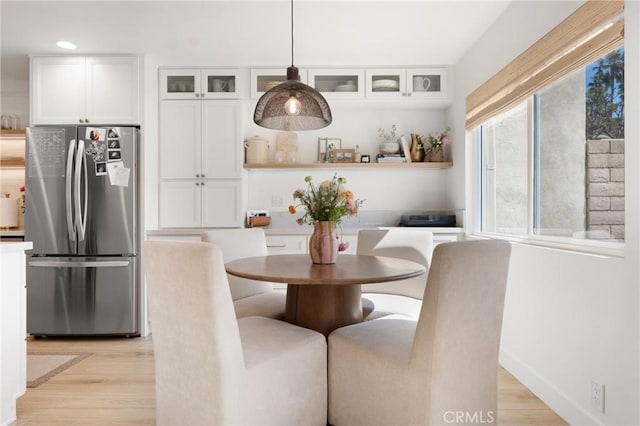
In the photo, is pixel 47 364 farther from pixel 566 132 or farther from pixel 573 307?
pixel 566 132

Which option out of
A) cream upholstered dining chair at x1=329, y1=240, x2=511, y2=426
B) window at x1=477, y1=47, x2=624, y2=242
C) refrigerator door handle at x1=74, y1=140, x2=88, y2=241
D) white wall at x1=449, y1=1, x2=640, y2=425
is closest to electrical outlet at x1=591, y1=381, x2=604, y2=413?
white wall at x1=449, y1=1, x2=640, y2=425

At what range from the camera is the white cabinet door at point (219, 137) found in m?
3.70

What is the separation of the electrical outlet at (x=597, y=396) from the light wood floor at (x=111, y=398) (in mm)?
265

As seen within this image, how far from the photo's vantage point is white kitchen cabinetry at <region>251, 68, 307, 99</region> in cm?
372

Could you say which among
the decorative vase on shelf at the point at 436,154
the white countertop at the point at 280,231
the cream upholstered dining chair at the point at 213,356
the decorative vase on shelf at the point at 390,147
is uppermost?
the decorative vase on shelf at the point at 390,147

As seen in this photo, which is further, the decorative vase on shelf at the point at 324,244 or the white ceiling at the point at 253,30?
the white ceiling at the point at 253,30

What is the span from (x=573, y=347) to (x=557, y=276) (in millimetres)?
352

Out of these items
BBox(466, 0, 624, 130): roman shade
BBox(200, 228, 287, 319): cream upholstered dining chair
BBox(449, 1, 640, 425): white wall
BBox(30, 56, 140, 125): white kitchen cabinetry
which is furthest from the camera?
BBox(30, 56, 140, 125): white kitchen cabinetry

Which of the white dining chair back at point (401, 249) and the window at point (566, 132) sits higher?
the window at point (566, 132)

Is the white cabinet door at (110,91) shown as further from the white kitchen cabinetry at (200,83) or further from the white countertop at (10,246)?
the white countertop at (10,246)

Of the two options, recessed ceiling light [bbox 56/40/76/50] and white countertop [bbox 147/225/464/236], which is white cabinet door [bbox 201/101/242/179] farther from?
recessed ceiling light [bbox 56/40/76/50]

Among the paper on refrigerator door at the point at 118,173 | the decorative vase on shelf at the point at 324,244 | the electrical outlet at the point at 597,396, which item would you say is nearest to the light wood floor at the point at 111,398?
the electrical outlet at the point at 597,396

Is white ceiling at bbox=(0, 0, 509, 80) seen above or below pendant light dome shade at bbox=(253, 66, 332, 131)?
above

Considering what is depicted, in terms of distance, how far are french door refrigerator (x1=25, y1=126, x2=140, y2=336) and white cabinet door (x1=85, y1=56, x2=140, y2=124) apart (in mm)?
235
